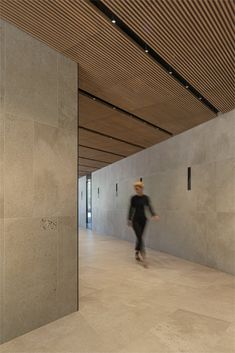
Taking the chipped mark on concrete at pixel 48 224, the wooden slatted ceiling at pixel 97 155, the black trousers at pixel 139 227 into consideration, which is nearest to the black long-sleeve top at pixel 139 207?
the black trousers at pixel 139 227

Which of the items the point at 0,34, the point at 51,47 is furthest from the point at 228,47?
the point at 0,34

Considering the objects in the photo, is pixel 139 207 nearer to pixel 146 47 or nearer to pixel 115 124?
pixel 115 124

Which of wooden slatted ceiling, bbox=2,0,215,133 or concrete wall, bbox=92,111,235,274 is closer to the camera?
wooden slatted ceiling, bbox=2,0,215,133

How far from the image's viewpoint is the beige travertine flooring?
308 centimetres

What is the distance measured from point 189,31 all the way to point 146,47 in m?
0.61

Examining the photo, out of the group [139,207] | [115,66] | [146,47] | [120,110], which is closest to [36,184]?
[115,66]

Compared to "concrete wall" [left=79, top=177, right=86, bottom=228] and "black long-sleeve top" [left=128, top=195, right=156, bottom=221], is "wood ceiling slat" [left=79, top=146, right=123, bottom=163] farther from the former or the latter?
"concrete wall" [left=79, top=177, right=86, bottom=228]

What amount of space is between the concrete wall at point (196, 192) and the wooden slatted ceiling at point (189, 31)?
218 centimetres

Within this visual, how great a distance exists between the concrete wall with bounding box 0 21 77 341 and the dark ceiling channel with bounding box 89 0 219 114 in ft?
3.08

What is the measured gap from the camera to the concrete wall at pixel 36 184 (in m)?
3.34

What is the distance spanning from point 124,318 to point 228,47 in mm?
3664

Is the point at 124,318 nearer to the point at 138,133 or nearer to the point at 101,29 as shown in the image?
the point at 101,29

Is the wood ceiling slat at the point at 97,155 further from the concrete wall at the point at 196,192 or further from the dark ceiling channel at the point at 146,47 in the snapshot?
the dark ceiling channel at the point at 146,47

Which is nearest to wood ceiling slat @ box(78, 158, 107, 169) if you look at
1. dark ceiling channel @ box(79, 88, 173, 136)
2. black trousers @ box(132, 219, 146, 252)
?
dark ceiling channel @ box(79, 88, 173, 136)
